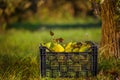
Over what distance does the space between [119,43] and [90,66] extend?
1.06m

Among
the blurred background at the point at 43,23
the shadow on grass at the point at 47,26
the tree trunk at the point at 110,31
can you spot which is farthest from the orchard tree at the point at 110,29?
the shadow on grass at the point at 47,26

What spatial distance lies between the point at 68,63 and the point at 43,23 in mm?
7901

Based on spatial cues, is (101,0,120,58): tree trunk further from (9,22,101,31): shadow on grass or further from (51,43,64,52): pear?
(9,22,101,31): shadow on grass

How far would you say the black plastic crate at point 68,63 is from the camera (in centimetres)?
543

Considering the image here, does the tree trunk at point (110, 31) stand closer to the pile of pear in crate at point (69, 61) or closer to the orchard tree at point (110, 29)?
the orchard tree at point (110, 29)

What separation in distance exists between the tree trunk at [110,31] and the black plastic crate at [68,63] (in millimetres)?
848

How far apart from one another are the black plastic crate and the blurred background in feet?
8.16

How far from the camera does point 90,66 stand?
216 inches

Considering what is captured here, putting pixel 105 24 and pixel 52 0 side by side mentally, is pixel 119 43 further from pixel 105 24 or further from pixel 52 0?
pixel 52 0

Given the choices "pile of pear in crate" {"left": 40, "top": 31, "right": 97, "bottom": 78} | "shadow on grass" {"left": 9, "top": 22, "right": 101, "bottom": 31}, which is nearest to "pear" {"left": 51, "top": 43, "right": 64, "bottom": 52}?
"pile of pear in crate" {"left": 40, "top": 31, "right": 97, "bottom": 78}

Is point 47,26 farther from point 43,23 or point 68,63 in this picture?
point 68,63

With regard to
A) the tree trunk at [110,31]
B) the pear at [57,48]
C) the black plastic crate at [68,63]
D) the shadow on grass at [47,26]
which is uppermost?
the shadow on grass at [47,26]

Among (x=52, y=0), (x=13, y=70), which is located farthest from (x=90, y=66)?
(x=52, y=0)

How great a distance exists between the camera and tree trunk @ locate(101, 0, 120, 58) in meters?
6.28
